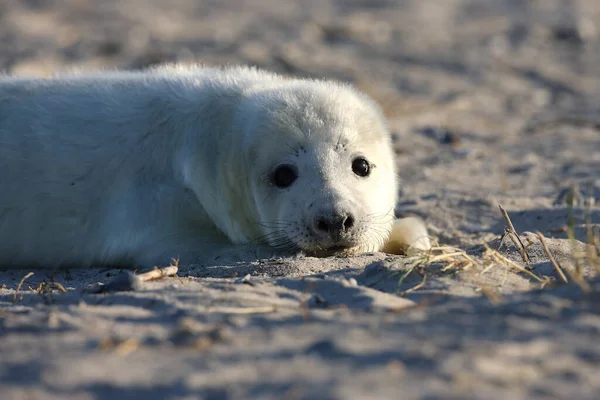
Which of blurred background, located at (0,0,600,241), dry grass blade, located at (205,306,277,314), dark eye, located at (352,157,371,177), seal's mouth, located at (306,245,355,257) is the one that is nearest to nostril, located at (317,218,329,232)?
seal's mouth, located at (306,245,355,257)

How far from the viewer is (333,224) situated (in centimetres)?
387

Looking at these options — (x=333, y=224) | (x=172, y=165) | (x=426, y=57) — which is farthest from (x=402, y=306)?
(x=426, y=57)

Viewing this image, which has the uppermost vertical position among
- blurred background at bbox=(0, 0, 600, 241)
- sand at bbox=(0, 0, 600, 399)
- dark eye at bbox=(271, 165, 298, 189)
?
blurred background at bbox=(0, 0, 600, 241)

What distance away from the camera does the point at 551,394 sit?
2090 mm

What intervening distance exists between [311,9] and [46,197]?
8776 millimetres

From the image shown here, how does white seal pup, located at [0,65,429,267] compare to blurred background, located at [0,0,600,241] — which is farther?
blurred background, located at [0,0,600,241]

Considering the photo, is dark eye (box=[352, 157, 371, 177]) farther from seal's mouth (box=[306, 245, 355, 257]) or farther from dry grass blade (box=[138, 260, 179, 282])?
dry grass blade (box=[138, 260, 179, 282])

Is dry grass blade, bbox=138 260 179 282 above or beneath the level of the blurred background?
beneath

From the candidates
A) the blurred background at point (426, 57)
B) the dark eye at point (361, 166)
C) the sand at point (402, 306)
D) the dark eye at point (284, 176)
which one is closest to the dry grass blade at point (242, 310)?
the sand at point (402, 306)

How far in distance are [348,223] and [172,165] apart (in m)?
1.06

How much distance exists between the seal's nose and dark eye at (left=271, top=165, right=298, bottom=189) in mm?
377

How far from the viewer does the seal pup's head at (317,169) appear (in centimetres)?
395

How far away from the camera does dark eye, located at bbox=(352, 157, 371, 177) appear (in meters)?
4.31

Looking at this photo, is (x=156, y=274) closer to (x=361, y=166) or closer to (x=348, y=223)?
(x=348, y=223)
